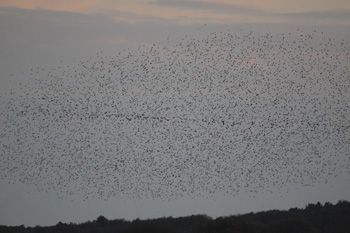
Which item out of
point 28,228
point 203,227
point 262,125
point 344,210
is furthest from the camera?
point 28,228

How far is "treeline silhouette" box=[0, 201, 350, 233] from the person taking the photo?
46281mm

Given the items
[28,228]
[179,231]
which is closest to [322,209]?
[179,231]

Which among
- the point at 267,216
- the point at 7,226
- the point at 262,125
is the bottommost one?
the point at 7,226

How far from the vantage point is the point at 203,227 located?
4641 cm

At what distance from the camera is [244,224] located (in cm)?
4653

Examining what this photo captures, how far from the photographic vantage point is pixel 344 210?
51688mm

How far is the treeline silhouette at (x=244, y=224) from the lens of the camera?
46281mm

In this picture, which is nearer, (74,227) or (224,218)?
(224,218)

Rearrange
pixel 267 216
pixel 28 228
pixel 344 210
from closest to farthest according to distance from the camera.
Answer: pixel 344 210 → pixel 267 216 → pixel 28 228

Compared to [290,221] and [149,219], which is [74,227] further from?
[290,221]

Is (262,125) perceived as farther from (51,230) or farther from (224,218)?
(51,230)

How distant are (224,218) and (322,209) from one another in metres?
10.8

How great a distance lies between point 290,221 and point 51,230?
63.1ft

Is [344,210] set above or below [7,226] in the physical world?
above
